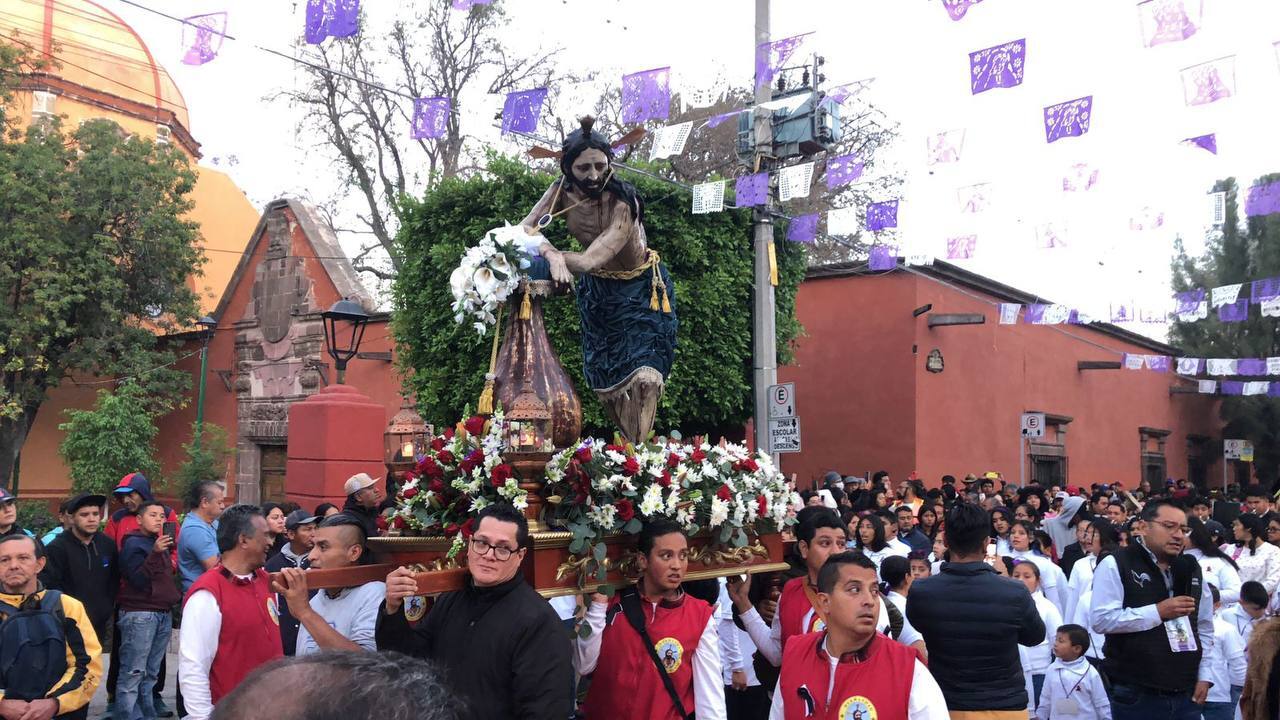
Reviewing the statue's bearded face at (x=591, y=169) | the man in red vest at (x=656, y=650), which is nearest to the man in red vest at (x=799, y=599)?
the man in red vest at (x=656, y=650)

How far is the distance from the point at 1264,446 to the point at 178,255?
29881mm

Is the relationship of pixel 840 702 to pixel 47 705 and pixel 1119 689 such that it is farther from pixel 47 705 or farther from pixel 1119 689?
pixel 47 705

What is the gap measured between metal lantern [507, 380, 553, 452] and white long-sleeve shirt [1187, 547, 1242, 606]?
5.16 meters

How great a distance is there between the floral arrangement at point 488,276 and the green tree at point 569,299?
29.4ft

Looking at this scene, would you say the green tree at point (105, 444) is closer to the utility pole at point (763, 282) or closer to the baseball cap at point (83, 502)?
the baseball cap at point (83, 502)

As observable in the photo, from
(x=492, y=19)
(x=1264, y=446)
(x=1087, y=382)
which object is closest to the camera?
(x=492, y=19)

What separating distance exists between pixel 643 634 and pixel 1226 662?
4023 mm

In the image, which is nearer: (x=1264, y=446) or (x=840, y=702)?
(x=840, y=702)

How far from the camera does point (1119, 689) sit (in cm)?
542

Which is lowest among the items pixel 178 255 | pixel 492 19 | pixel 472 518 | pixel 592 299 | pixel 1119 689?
pixel 1119 689

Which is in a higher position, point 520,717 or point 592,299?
point 592,299

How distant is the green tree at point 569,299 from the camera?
13.9 meters

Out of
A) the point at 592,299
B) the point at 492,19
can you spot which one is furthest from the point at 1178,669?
the point at 492,19

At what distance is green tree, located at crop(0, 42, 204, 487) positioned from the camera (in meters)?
18.7
